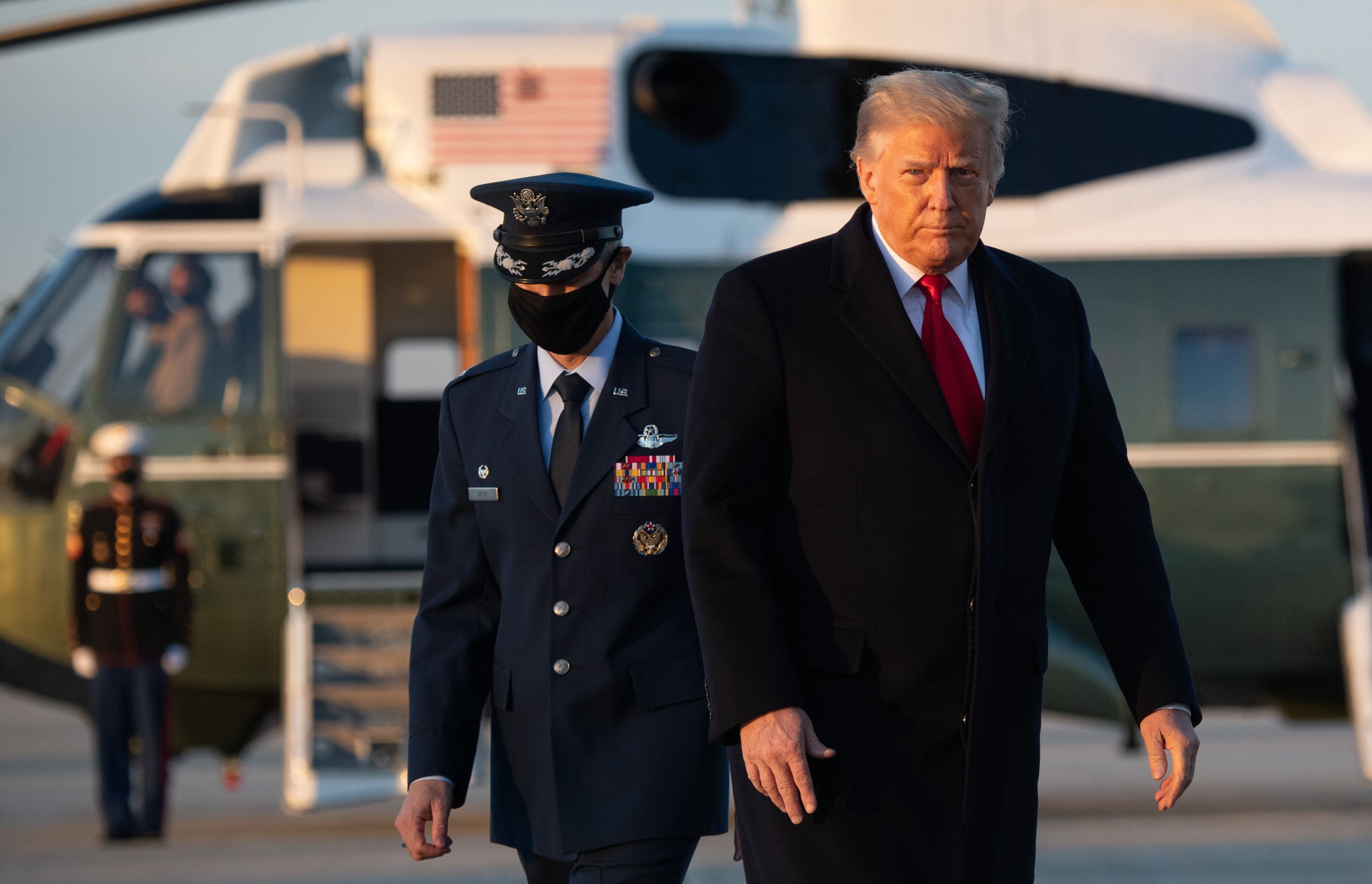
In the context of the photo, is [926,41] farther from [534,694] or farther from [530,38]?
[534,694]

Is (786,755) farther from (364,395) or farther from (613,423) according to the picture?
(364,395)

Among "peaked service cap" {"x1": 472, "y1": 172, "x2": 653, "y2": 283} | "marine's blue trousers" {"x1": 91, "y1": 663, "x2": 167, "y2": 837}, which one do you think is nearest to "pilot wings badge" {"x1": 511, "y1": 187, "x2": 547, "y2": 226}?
"peaked service cap" {"x1": 472, "y1": 172, "x2": 653, "y2": 283}

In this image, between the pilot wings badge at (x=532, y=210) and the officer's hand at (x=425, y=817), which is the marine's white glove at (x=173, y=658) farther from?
the pilot wings badge at (x=532, y=210)

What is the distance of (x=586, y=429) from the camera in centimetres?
299

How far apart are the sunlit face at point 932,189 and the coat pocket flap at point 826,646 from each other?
1.84ft

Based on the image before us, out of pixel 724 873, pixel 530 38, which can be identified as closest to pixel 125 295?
pixel 530 38

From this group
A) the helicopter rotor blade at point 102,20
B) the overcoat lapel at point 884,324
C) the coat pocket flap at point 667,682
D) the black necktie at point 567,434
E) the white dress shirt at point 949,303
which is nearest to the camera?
the overcoat lapel at point 884,324

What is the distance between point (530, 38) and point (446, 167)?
2.39 feet

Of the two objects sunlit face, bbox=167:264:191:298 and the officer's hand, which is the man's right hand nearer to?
the officer's hand

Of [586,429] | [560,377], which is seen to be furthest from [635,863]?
[560,377]

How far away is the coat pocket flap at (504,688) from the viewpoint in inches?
115

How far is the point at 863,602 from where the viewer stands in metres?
2.29

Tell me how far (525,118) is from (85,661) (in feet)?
10.5

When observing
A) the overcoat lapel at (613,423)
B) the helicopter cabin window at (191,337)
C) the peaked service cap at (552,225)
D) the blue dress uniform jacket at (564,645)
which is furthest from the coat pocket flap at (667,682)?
the helicopter cabin window at (191,337)
